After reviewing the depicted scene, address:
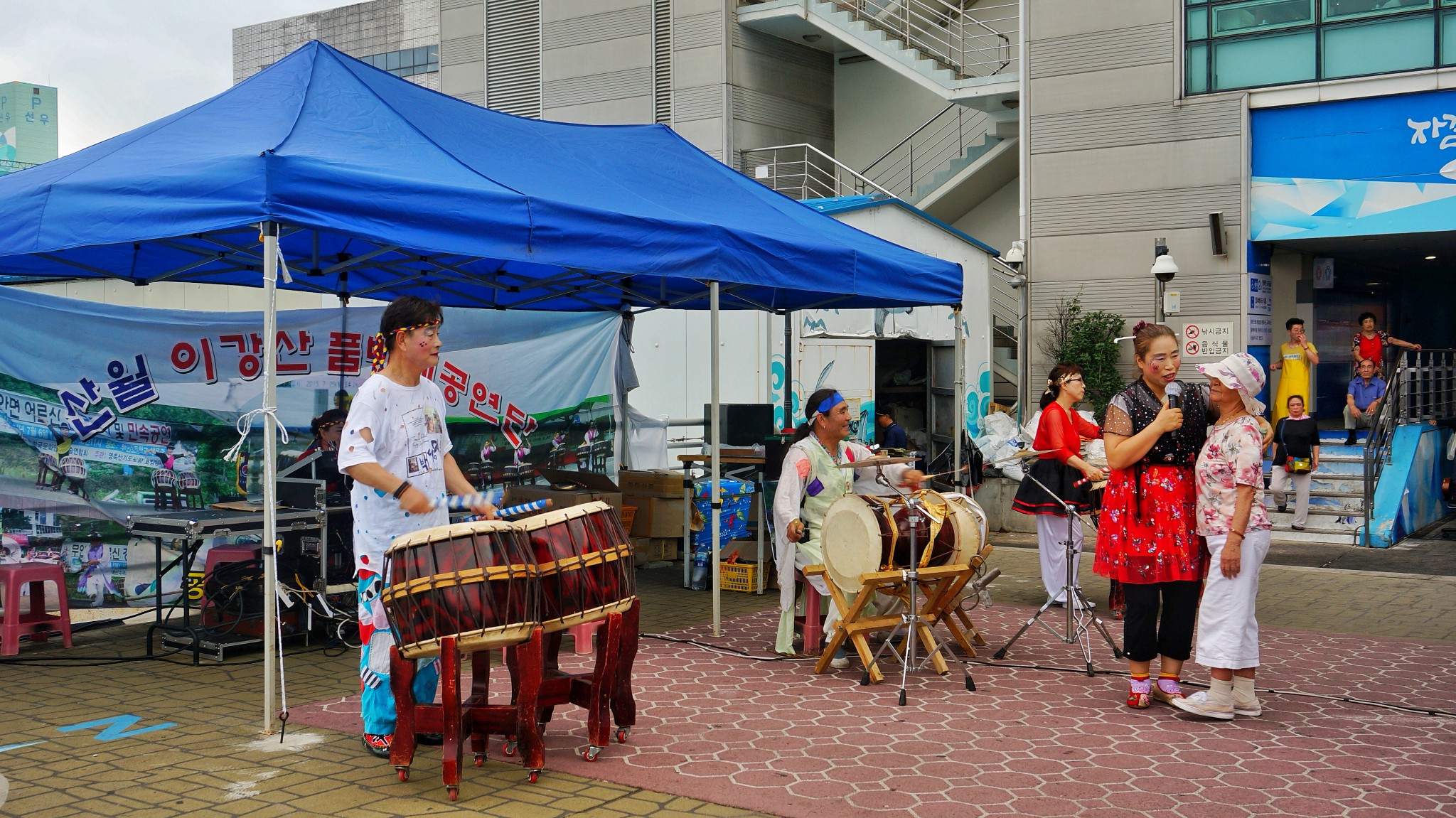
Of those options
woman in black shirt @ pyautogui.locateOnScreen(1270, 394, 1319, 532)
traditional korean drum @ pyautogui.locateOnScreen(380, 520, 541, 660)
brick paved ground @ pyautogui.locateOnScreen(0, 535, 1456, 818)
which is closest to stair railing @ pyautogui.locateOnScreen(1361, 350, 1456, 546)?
woman in black shirt @ pyautogui.locateOnScreen(1270, 394, 1319, 532)

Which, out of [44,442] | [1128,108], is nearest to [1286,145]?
[1128,108]

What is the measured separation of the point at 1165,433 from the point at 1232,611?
86 centimetres

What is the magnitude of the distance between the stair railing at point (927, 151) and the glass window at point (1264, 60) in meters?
4.86

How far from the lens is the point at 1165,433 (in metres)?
5.69

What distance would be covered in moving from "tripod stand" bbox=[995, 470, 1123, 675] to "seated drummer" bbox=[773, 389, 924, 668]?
39.2 inches

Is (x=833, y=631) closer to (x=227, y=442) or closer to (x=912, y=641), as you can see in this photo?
(x=912, y=641)

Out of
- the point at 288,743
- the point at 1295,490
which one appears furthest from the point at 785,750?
the point at 1295,490

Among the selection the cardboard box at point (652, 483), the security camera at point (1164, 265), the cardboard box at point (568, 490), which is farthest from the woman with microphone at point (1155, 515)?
the security camera at point (1164, 265)

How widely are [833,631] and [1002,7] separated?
16.3 m

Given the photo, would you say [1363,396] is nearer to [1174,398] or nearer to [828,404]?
[828,404]

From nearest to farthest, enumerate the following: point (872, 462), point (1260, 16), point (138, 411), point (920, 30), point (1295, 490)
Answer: point (872, 462) → point (138, 411) → point (1295, 490) → point (1260, 16) → point (920, 30)

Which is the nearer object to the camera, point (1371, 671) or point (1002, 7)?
point (1371, 671)

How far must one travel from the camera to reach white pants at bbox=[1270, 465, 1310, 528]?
44.5ft

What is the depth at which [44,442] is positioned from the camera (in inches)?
307
